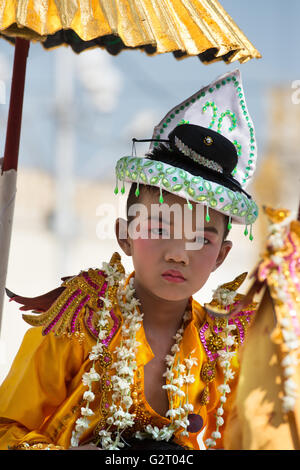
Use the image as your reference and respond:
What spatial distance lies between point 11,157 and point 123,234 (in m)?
0.37

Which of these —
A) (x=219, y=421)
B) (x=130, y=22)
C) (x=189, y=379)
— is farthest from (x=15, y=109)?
(x=219, y=421)

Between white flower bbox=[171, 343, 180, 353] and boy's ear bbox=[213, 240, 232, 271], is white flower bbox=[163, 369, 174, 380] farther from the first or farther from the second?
boy's ear bbox=[213, 240, 232, 271]

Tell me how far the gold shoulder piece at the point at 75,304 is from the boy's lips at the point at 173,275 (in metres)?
0.19

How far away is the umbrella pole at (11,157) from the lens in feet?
5.84

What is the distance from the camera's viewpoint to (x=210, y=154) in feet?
5.42

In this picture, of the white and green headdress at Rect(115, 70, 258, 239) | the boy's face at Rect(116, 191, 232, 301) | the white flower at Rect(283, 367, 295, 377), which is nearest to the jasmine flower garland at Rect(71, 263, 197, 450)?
the boy's face at Rect(116, 191, 232, 301)

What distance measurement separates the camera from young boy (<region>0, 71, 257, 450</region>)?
162 cm

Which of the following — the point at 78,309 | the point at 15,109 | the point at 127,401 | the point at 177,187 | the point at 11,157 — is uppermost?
the point at 15,109

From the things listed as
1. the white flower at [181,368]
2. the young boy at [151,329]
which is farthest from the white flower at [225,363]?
the white flower at [181,368]

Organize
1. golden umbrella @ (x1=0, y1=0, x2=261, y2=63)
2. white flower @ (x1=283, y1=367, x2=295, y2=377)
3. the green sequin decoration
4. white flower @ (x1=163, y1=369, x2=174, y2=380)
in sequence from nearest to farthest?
1. white flower @ (x1=283, y1=367, x2=295, y2=377)
2. golden umbrella @ (x1=0, y1=0, x2=261, y2=63)
3. the green sequin decoration
4. white flower @ (x1=163, y1=369, x2=174, y2=380)

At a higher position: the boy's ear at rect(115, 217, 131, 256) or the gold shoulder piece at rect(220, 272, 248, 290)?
the boy's ear at rect(115, 217, 131, 256)

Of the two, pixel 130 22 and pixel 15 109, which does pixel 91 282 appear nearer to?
pixel 15 109

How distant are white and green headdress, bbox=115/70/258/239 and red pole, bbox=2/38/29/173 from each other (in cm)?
31
